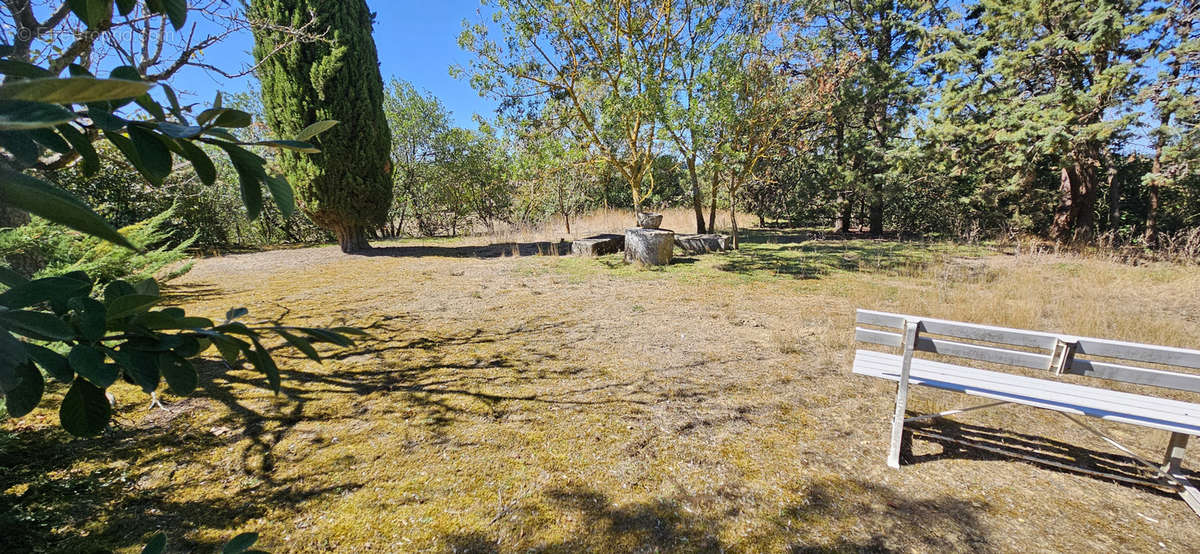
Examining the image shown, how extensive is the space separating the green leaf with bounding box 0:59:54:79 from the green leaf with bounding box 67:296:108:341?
0.29 meters

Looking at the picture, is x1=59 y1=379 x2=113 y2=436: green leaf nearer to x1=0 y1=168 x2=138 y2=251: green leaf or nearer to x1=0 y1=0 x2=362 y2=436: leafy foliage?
x1=0 y1=0 x2=362 y2=436: leafy foliage

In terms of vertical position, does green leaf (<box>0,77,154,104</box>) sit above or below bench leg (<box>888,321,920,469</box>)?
above

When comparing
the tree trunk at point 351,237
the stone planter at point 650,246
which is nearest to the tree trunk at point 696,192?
the stone planter at point 650,246

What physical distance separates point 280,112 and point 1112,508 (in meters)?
11.0

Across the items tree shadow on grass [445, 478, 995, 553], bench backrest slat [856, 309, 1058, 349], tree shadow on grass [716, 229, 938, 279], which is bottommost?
tree shadow on grass [445, 478, 995, 553]

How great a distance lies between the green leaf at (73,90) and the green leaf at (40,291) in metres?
0.45

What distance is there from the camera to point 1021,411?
297cm

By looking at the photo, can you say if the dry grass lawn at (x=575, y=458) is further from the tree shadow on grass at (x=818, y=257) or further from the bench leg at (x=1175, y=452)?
the tree shadow on grass at (x=818, y=257)

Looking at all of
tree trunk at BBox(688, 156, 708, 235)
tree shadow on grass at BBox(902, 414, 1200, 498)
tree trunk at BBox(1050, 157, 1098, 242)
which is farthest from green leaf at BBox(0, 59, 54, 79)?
tree trunk at BBox(1050, 157, 1098, 242)

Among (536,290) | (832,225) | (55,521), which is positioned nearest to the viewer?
(55,521)

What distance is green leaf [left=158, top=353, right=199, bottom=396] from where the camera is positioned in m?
0.68

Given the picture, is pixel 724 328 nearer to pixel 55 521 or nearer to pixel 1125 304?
pixel 55 521

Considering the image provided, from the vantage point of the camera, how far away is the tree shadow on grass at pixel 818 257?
7.80 m

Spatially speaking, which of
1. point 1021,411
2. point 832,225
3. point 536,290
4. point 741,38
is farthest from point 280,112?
point 832,225
